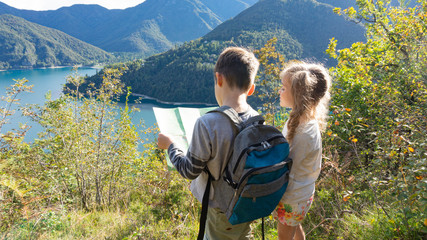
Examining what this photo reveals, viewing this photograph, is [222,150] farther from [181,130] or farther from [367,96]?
[367,96]

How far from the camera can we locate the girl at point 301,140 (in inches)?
48.2

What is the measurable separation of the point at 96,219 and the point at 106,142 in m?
1.24

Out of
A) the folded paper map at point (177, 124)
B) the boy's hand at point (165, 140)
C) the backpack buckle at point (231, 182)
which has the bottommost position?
the backpack buckle at point (231, 182)

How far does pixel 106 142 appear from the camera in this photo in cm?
355

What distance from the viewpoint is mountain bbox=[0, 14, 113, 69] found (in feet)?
283

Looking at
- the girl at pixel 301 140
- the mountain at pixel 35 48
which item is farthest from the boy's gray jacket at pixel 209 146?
the mountain at pixel 35 48

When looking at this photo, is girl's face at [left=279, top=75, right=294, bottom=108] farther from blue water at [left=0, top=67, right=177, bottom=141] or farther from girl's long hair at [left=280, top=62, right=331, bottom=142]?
blue water at [left=0, top=67, right=177, bottom=141]

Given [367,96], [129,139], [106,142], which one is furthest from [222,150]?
[129,139]

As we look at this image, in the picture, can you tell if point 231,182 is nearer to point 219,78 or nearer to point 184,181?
point 219,78

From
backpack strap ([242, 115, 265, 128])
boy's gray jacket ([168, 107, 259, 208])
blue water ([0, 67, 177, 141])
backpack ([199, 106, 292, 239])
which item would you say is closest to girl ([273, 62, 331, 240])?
backpack ([199, 106, 292, 239])

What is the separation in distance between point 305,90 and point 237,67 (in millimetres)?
407

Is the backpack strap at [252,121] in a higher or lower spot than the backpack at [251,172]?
higher

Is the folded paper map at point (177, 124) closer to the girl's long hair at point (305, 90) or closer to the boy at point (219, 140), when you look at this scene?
the boy at point (219, 140)

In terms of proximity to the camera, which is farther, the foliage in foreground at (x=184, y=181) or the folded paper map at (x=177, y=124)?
the foliage in foreground at (x=184, y=181)
